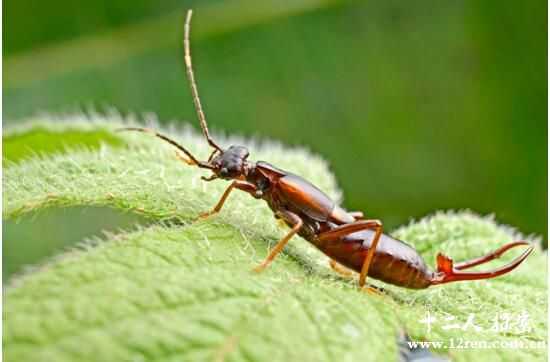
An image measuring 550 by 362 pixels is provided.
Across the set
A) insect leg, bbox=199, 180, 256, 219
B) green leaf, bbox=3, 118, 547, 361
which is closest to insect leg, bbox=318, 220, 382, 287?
green leaf, bbox=3, 118, 547, 361

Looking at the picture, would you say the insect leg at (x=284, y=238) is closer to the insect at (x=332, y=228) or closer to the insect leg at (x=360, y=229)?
the insect at (x=332, y=228)

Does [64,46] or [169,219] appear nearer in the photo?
[169,219]

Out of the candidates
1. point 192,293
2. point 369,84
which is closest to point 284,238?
point 192,293

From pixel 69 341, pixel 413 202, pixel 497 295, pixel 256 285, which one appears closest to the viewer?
pixel 69 341

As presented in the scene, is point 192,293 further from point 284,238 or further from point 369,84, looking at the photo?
point 369,84

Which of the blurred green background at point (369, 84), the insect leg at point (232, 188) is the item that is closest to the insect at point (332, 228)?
the insect leg at point (232, 188)

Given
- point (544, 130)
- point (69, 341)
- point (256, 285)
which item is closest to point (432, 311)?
point (256, 285)

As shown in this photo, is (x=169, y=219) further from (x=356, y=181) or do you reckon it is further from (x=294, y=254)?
(x=356, y=181)
